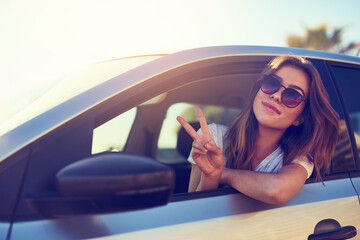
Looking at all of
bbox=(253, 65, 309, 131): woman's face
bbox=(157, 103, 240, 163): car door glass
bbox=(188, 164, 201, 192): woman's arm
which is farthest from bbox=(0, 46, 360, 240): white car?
bbox=(157, 103, 240, 163): car door glass

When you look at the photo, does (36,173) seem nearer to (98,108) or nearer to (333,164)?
(98,108)

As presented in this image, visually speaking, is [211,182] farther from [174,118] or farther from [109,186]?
[174,118]

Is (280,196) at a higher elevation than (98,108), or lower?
lower

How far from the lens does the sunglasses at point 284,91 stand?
1.70 meters

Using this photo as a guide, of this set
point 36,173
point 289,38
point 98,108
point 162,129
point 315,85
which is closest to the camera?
point 36,173

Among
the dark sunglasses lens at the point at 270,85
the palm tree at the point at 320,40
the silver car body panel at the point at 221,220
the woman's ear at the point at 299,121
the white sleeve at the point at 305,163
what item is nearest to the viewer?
the silver car body panel at the point at 221,220

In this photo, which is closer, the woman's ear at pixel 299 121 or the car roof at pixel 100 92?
the car roof at pixel 100 92

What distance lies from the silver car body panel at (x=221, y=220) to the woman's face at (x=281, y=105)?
1.16ft

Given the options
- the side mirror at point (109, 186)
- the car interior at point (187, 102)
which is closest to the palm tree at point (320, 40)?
the car interior at point (187, 102)

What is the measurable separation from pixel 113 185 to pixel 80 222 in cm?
25

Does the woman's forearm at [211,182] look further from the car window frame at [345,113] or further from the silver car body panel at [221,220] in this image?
the car window frame at [345,113]

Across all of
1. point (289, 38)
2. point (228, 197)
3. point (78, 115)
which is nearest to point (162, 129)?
point (228, 197)

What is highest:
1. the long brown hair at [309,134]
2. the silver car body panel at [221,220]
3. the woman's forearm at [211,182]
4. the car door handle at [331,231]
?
the long brown hair at [309,134]

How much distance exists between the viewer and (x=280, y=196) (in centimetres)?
139
